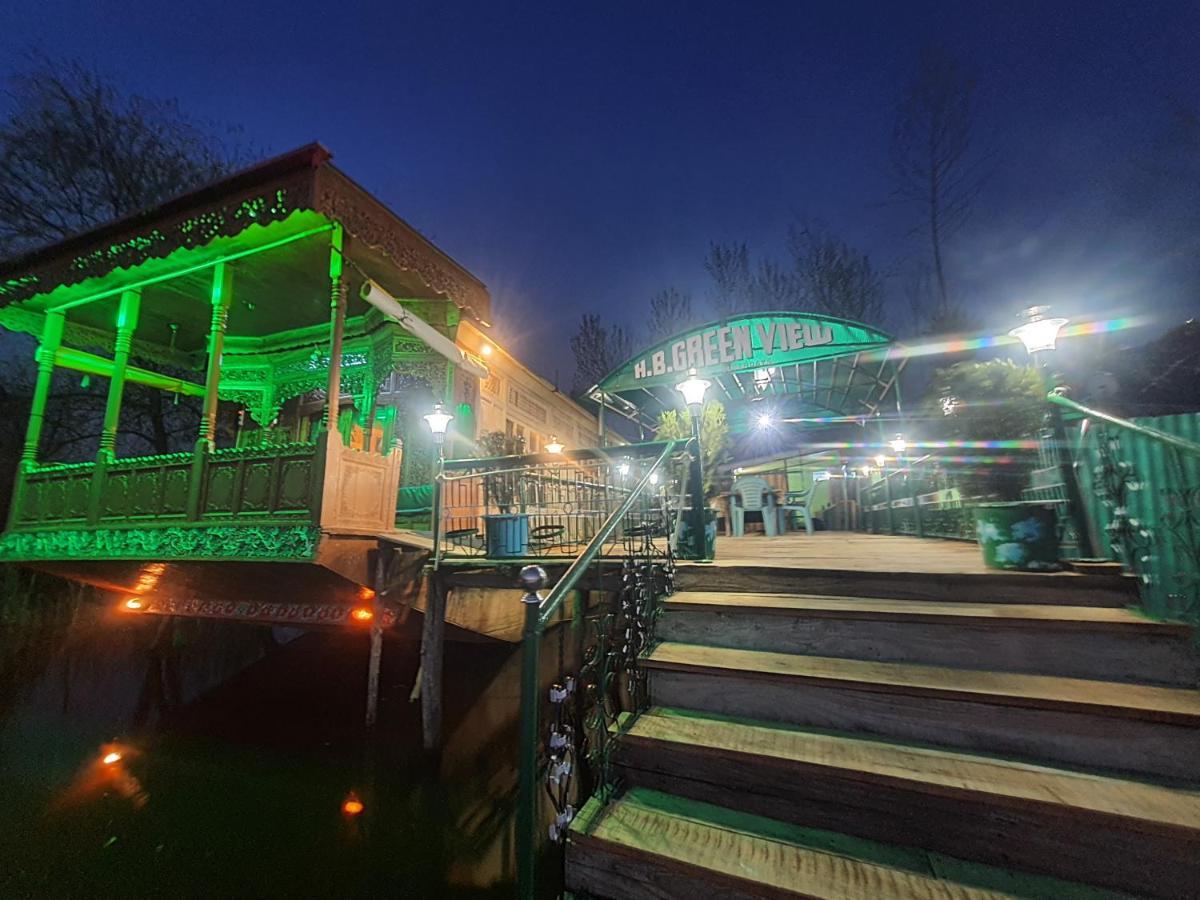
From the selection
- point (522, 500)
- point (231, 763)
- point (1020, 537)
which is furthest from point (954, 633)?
point (231, 763)

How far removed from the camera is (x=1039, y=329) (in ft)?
14.8

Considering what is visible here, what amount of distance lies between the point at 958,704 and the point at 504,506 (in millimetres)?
6488

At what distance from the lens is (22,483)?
298 inches

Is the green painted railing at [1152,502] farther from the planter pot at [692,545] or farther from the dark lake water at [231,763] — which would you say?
the dark lake water at [231,763]

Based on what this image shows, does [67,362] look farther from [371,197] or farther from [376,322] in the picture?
[371,197]

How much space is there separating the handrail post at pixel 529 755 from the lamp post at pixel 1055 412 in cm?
446

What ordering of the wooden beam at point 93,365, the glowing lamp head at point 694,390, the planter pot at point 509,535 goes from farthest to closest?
1. the wooden beam at point 93,365
2. the planter pot at point 509,535
3. the glowing lamp head at point 694,390

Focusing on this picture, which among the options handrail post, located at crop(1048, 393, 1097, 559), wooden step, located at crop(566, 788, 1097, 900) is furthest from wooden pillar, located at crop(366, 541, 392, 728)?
handrail post, located at crop(1048, 393, 1097, 559)

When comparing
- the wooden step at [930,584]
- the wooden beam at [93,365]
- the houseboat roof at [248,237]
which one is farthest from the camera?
the wooden beam at [93,365]

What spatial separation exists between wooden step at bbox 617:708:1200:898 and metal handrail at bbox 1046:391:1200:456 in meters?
1.82

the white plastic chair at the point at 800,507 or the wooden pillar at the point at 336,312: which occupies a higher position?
the wooden pillar at the point at 336,312

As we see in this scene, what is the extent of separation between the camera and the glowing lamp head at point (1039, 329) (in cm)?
446

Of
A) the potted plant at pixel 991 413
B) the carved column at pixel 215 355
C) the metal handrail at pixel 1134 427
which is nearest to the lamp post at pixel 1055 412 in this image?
the metal handrail at pixel 1134 427

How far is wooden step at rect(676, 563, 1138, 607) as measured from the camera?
10.3 ft
